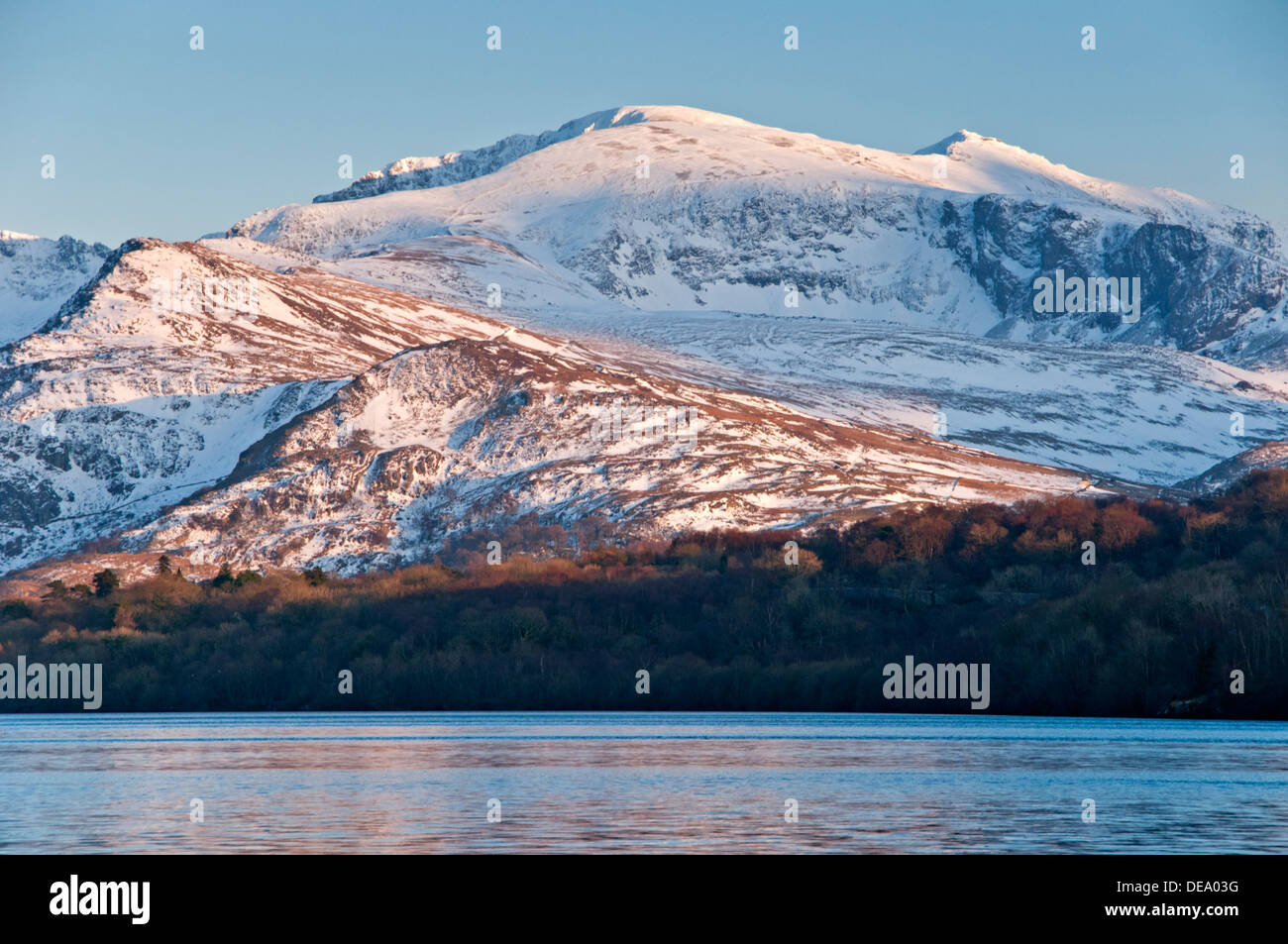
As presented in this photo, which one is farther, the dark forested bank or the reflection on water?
the dark forested bank

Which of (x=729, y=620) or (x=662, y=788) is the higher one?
(x=662, y=788)

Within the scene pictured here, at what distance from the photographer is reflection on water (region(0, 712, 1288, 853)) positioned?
5078cm

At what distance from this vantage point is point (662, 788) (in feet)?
218

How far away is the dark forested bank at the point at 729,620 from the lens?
421 feet

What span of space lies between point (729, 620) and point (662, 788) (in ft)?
304

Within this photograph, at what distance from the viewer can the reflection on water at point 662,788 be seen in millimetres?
50781

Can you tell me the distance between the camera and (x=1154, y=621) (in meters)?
123

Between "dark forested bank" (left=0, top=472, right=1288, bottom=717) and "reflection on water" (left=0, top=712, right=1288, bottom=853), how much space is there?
17.6m

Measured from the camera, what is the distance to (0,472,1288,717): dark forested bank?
128250 mm

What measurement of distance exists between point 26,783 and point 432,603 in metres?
97.7

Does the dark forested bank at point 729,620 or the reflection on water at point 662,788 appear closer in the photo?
the reflection on water at point 662,788

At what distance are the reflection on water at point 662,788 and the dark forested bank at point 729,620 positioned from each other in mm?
17560
